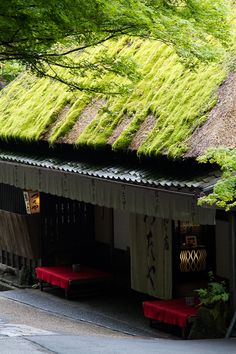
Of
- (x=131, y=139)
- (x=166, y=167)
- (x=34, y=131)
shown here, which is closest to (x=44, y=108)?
(x=34, y=131)

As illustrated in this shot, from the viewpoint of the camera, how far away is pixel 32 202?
68.3 feet

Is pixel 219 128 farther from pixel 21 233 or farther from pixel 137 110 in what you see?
pixel 21 233

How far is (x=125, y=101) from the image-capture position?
702 inches

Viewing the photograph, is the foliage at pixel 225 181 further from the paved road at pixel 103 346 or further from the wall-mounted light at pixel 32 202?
the wall-mounted light at pixel 32 202

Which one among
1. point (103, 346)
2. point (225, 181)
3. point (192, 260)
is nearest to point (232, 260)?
point (103, 346)

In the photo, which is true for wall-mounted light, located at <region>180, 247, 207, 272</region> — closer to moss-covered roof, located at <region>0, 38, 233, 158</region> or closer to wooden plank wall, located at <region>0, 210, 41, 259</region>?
moss-covered roof, located at <region>0, 38, 233, 158</region>

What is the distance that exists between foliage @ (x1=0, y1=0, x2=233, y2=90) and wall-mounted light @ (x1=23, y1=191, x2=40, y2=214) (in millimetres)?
6642

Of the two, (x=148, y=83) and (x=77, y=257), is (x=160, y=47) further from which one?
(x=77, y=257)

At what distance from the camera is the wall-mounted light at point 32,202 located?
20.8 meters

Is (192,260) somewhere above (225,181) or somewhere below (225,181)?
below

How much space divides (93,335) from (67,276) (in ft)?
14.2

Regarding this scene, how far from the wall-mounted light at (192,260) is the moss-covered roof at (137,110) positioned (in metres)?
2.72

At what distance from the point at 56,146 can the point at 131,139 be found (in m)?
2.67

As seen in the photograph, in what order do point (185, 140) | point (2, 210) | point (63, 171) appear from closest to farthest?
point (185, 140) → point (63, 171) → point (2, 210)
